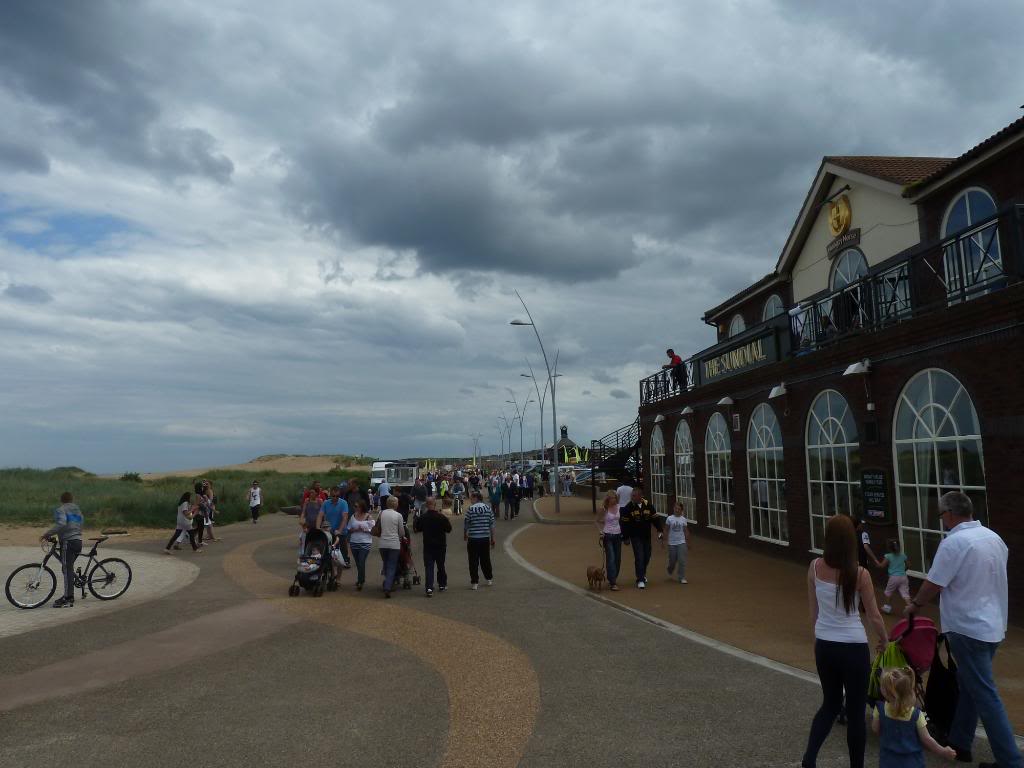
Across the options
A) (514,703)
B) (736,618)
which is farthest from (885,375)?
(514,703)

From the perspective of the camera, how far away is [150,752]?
18.0ft

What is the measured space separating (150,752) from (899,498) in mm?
11025

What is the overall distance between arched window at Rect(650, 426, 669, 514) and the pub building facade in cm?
229

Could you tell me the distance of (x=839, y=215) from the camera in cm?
1867

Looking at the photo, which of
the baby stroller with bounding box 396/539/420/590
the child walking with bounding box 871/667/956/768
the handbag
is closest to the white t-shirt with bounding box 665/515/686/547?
the baby stroller with bounding box 396/539/420/590

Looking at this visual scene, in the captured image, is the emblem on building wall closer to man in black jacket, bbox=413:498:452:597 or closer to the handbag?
man in black jacket, bbox=413:498:452:597

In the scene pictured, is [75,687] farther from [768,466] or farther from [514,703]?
[768,466]

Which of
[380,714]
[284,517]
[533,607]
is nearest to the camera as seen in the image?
[380,714]

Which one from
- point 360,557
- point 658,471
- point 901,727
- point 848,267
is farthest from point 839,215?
point 901,727

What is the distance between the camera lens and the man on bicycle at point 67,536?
11578 millimetres

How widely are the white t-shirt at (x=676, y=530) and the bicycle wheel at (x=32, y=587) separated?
389 inches

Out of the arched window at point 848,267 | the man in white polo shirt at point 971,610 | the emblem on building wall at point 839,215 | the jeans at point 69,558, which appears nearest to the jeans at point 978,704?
the man in white polo shirt at point 971,610

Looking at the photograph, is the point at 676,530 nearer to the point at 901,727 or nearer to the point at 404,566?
the point at 404,566

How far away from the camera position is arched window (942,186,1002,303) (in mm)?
10531
